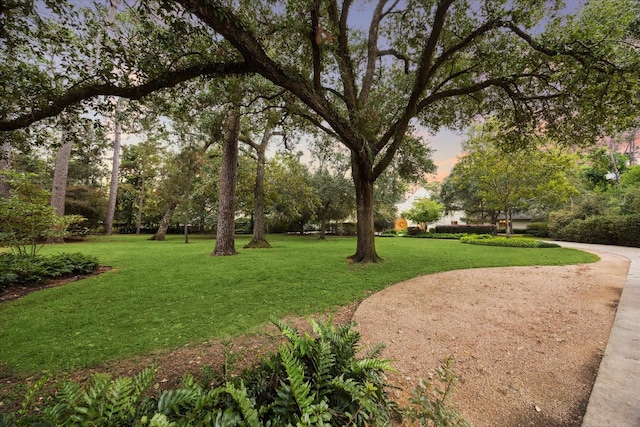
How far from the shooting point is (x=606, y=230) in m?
15.5

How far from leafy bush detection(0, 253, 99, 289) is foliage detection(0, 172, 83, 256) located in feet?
1.40

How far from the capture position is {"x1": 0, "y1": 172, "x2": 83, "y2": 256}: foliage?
18.5 feet

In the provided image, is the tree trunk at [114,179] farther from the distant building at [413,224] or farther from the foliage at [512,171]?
the distant building at [413,224]

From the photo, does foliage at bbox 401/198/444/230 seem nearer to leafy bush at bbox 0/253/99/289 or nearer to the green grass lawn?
the green grass lawn

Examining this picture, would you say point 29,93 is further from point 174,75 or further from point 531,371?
point 531,371

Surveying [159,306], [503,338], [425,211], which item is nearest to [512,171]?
[425,211]

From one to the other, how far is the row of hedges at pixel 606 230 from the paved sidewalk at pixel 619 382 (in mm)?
16071

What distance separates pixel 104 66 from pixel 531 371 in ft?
24.4

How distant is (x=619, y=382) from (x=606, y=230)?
19.7 meters

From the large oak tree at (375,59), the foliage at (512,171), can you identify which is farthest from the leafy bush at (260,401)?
the foliage at (512,171)

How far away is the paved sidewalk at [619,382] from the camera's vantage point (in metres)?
1.89

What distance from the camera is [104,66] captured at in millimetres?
4500

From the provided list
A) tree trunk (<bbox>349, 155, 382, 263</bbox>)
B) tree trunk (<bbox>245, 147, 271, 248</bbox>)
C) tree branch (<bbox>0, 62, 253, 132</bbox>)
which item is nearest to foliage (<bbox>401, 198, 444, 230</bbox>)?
tree trunk (<bbox>245, 147, 271, 248</bbox>)

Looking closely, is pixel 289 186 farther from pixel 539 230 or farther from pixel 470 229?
pixel 539 230
